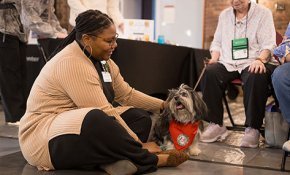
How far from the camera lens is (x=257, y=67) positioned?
3.17 meters

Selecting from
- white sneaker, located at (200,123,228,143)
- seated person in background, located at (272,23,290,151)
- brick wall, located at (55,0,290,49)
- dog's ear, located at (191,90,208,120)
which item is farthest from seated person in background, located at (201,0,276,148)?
brick wall, located at (55,0,290,49)

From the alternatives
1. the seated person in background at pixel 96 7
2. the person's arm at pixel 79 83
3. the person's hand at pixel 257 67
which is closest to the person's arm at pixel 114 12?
the seated person in background at pixel 96 7

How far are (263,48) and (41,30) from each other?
1.86m

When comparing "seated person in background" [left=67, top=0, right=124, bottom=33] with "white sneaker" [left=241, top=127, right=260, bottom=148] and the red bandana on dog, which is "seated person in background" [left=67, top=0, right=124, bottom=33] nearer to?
the red bandana on dog

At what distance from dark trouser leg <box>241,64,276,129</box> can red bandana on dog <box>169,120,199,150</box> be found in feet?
1.79

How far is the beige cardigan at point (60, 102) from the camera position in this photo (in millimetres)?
2189

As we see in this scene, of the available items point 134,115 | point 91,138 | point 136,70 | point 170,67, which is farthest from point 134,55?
point 91,138

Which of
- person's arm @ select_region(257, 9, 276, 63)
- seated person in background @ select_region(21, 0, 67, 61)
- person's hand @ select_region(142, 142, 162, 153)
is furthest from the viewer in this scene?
seated person in background @ select_region(21, 0, 67, 61)

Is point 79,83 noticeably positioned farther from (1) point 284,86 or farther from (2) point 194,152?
(1) point 284,86

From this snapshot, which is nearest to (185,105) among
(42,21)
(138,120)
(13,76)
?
(138,120)

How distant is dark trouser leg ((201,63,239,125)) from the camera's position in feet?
11.1

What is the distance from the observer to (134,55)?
4113 millimetres

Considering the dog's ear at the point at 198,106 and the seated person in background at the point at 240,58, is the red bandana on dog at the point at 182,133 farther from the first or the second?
the seated person in background at the point at 240,58

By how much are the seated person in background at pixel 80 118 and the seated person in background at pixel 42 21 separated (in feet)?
4.50
